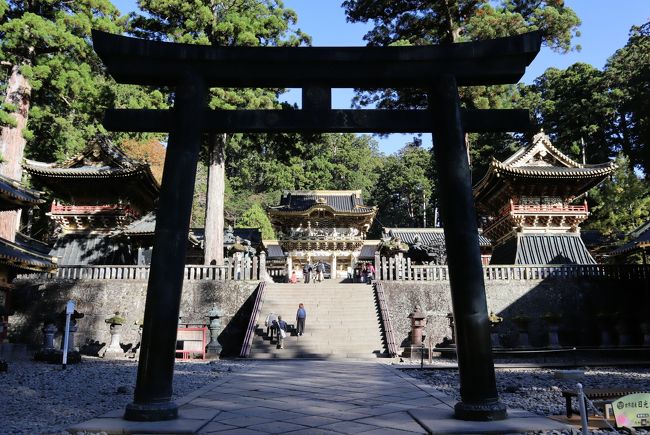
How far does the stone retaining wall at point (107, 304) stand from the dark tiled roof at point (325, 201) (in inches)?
569

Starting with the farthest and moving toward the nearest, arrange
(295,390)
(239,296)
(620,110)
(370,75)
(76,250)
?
1. (620,110)
2. (76,250)
3. (239,296)
4. (295,390)
5. (370,75)

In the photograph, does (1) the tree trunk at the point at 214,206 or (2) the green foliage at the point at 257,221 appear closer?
(1) the tree trunk at the point at 214,206

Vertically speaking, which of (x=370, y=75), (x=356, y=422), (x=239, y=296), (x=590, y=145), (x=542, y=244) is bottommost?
(x=356, y=422)

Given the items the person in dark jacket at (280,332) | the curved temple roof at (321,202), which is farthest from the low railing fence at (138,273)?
the curved temple roof at (321,202)

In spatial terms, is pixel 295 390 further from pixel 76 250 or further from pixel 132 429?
pixel 76 250

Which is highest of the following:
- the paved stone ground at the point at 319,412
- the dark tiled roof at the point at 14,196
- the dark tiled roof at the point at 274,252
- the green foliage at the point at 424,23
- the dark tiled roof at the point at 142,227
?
the green foliage at the point at 424,23

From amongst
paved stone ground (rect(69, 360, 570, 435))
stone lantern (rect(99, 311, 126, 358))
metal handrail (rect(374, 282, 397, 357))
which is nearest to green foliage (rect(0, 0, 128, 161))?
stone lantern (rect(99, 311, 126, 358))

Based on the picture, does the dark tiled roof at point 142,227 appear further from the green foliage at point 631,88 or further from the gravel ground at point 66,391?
the green foliage at point 631,88

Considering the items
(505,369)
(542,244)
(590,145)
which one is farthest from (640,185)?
(505,369)

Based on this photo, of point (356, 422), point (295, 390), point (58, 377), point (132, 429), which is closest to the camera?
point (132, 429)

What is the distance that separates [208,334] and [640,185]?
23993 millimetres

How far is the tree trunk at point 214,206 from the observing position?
1947cm

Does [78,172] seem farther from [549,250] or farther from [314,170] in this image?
[314,170]

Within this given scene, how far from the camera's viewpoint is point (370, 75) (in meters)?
5.88
